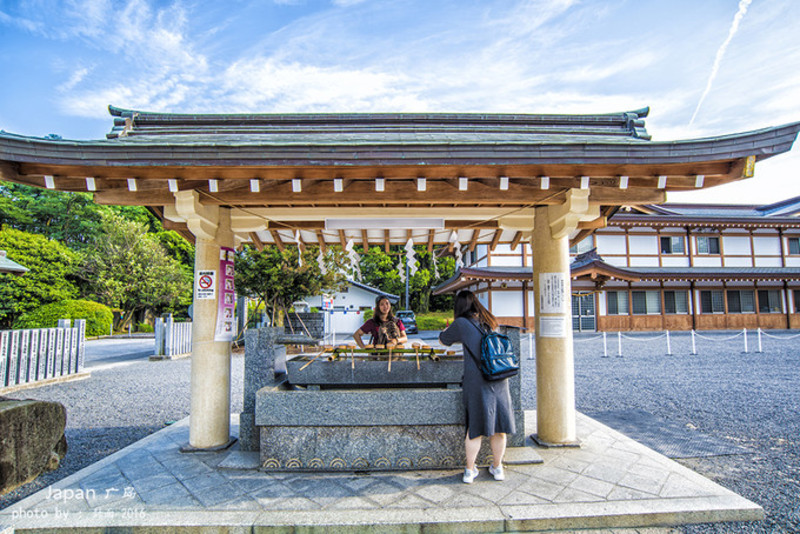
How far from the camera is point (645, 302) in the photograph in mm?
24641

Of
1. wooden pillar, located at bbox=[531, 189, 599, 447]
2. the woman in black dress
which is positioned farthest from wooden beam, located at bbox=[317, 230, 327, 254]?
wooden pillar, located at bbox=[531, 189, 599, 447]

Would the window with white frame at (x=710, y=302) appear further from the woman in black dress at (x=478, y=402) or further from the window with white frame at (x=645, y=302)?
the woman in black dress at (x=478, y=402)

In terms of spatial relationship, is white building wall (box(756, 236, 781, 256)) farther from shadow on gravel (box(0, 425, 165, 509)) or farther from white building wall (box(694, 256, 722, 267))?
shadow on gravel (box(0, 425, 165, 509))

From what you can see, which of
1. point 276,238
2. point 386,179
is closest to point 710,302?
point 276,238

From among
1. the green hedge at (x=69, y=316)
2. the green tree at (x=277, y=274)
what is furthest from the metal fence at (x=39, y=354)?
the green hedge at (x=69, y=316)

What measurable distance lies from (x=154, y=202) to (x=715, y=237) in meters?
30.0

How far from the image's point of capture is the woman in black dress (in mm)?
3998

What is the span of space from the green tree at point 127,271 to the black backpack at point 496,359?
31861 mm

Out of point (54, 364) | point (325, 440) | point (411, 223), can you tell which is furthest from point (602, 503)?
point (54, 364)

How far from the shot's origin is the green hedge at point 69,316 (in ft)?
71.3

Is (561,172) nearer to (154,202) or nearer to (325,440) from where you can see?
(325,440)

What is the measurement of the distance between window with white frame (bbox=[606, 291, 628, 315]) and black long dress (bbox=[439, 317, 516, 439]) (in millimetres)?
23129

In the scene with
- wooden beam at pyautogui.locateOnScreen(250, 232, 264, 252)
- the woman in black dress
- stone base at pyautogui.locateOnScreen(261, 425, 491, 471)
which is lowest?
stone base at pyautogui.locateOnScreen(261, 425, 491, 471)

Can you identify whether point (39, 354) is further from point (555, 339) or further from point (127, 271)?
point (127, 271)
